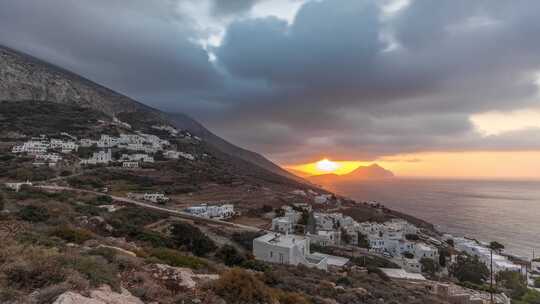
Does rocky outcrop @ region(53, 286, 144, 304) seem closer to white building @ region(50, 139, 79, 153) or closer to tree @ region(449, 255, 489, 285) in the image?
tree @ region(449, 255, 489, 285)

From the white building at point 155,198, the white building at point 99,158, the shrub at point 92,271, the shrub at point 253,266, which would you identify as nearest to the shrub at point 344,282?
the shrub at point 253,266

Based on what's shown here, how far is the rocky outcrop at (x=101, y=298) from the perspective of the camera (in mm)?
4889

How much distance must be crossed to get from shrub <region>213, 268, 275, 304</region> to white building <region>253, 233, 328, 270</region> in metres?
16.1

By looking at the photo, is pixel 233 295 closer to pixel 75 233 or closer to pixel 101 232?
pixel 75 233

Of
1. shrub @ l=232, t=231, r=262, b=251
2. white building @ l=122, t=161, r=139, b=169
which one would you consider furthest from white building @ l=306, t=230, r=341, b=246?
white building @ l=122, t=161, r=139, b=169

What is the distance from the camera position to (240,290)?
7.46 metres

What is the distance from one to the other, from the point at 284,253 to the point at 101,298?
19.7 meters

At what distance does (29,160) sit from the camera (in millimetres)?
47156

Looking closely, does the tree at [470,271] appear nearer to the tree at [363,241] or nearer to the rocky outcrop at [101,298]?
the tree at [363,241]

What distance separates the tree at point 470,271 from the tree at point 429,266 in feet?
7.24

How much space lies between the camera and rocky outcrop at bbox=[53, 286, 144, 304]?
16.0ft

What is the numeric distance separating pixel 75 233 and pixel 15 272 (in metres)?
5.99

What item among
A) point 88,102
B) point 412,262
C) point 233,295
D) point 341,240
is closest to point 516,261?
point 412,262

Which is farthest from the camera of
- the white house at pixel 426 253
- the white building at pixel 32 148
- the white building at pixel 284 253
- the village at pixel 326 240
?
the white building at pixel 32 148
